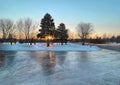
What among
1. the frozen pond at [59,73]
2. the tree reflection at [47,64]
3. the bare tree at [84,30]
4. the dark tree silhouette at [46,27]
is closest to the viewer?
the frozen pond at [59,73]

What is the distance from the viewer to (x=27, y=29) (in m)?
93.1

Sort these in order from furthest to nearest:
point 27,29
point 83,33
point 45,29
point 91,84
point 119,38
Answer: point 119,38 → point 83,33 → point 27,29 → point 45,29 → point 91,84

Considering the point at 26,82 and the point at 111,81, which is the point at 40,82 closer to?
the point at 26,82

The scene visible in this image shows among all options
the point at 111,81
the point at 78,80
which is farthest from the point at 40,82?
the point at 111,81

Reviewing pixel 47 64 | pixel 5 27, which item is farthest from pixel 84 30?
pixel 47 64

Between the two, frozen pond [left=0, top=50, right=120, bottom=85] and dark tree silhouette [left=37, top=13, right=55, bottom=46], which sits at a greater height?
dark tree silhouette [left=37, top=13, right=55, bottom=46]

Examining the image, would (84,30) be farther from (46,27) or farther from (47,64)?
(47,64)

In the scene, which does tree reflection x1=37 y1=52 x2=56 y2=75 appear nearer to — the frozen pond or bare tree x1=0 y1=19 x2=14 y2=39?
the frozen pond

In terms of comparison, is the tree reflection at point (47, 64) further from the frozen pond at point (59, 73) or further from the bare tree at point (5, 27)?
the bare tree at point (5, 27)

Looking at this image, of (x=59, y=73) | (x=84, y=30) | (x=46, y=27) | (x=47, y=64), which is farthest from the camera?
(x=84, y=30)

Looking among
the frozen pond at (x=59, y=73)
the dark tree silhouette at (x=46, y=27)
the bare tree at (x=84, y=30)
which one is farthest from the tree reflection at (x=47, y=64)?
the bare tree at (x=84, y=30)

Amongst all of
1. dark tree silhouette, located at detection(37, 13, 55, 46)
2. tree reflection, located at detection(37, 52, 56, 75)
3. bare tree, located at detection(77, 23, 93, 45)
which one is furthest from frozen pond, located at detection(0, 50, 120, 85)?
bare tree, located at detection(77, 23, 93, 45)

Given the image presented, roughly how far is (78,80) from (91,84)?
121 centimetres

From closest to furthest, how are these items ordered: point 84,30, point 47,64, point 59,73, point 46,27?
point 59,73, point 47,64, point 46,27, point 84,30
